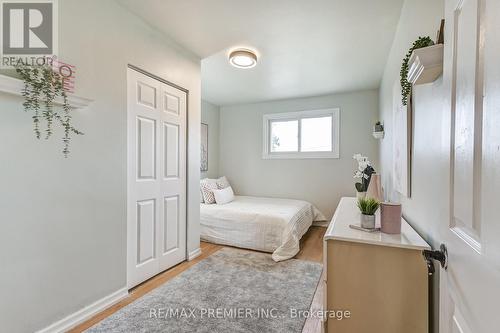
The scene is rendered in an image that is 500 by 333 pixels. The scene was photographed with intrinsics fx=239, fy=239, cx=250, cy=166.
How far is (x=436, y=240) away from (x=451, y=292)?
55 cm

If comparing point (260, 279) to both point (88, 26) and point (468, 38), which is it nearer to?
point (468, 38)

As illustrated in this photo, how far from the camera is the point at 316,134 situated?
15.4 feet

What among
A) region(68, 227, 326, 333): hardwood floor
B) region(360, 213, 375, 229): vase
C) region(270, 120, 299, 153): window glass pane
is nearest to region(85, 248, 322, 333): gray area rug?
region(68, 227, 326, 333): hardwood floor

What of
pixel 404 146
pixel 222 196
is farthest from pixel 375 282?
pixel 222 196

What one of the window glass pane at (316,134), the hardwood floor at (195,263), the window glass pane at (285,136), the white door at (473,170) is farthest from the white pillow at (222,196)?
the white door at (473,170)

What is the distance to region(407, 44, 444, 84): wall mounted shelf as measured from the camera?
1.00m

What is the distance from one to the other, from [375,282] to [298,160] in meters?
3.58

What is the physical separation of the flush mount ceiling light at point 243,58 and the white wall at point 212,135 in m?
2.03

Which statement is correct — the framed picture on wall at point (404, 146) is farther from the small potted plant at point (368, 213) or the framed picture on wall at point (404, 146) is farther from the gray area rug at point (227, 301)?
the gray area rug at point (227, 301)

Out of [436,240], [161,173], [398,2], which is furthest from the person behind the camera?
[161,173]

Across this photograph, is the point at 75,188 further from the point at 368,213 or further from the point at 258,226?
the point at 258,226

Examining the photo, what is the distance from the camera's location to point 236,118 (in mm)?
5289

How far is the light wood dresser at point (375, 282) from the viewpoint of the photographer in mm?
1188

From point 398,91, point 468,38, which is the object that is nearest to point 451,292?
point 468,38
